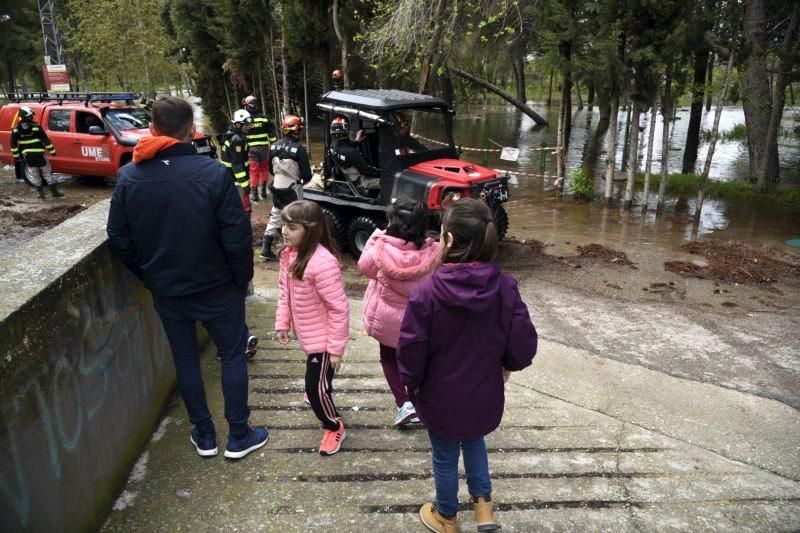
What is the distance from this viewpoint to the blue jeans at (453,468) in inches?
100

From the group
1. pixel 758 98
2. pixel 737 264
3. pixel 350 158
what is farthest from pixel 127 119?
pixel 758 98

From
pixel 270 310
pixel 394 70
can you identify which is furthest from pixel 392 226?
pixel 394 70

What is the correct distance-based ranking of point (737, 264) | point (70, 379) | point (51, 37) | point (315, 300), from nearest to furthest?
point (70, 379) < point (315, 300) < point (737, 264) < point (51, 37)

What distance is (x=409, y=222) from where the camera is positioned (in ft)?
9.86

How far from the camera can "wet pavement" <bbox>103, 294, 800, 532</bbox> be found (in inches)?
108

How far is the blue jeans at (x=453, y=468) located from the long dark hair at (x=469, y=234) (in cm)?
78

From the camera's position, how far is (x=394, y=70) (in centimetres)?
1514

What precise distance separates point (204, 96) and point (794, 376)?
22223 millimetres

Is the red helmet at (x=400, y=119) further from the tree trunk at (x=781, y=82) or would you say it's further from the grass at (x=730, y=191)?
the tree trunk at (x=781, y=82)

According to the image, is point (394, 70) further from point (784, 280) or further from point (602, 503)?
point (602, 503)

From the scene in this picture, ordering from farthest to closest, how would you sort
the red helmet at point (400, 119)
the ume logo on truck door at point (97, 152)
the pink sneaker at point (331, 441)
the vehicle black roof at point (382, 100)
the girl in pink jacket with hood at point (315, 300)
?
the ume logo on truck door at point (97, 152)
the red helmet at point (400, 119)
the vehicle black roof at point (382, 100)
the pink sneaker at point (331, 441)
the girl in pink jacket with hood at point (315, 300)

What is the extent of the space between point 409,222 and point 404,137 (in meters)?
4.87

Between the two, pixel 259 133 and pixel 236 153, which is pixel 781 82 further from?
pixel 236 153

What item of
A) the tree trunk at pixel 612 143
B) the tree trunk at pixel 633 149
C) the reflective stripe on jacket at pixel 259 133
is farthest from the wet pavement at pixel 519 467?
the tree trunk at pixel 633 149
